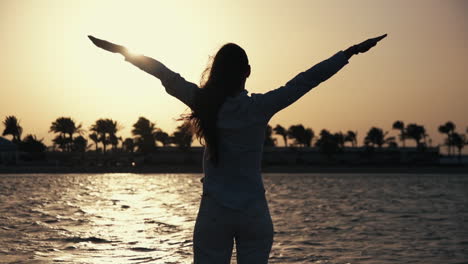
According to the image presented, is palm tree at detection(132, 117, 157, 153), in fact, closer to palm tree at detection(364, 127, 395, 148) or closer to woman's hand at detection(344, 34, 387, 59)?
palm tree at detection(364, 127, 395, 148)

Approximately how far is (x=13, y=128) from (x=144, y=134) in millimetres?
29332

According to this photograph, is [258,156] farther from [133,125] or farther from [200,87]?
[133,125]

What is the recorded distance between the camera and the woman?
11.9 feet

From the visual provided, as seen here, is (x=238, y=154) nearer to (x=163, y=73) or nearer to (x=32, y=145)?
(x=163, y=73)

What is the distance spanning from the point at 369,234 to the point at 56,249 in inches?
358

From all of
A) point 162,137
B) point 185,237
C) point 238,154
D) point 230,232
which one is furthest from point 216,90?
point 162,137

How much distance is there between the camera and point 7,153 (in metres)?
127

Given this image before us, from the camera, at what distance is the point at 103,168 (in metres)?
119

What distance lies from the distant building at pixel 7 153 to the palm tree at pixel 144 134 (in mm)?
26820

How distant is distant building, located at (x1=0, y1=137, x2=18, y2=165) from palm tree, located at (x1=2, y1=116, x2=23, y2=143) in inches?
504

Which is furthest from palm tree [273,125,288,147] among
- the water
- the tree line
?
the water

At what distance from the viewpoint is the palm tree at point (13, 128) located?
472 ft

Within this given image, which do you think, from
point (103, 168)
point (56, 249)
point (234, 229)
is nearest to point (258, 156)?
point (234, 229)

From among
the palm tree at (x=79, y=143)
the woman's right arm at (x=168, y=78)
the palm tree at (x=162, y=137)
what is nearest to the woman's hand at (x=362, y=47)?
the woman's right arm at (x=168, y=78)
